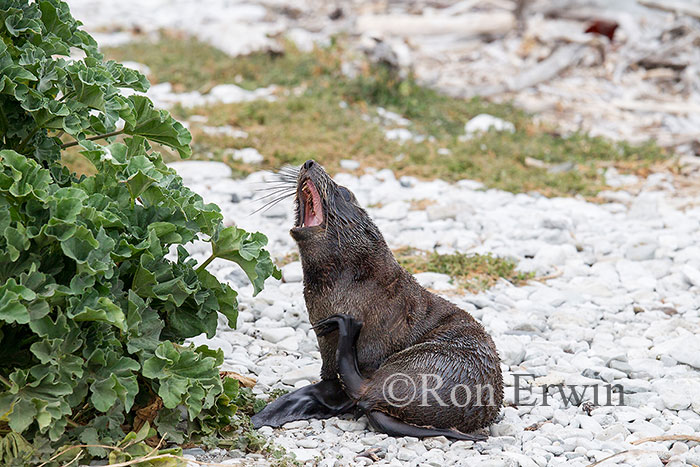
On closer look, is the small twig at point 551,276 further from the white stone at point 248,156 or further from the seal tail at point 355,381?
the white stone at point 248,156

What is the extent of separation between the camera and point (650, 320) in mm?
5902

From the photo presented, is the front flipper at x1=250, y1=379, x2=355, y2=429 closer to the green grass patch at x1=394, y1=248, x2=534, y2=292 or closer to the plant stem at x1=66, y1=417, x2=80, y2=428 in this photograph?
the plant stem at x1=66, y1=417, x2=80, y2=428

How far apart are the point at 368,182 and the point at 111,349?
5643mm

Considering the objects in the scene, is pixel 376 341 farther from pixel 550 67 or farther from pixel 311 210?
pixel 550 67

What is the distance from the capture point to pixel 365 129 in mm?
10188

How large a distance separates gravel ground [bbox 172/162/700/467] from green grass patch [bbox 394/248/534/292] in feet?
0.40

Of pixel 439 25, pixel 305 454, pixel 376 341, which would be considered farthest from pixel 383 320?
pixel 439 25

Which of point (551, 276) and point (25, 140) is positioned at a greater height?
point (25, 140)

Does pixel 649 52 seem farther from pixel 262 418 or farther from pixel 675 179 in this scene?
pixel 262 418

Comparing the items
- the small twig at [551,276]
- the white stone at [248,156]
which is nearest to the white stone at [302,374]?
the small twig at [551,276]

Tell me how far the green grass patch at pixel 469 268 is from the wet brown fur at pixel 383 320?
2041 mm

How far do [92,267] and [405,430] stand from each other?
1.69 metres

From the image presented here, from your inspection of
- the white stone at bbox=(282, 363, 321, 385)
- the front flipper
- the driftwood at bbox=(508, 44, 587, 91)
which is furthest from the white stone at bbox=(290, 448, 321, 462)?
the driftwood at bbox=(508, 44, 587, 91)

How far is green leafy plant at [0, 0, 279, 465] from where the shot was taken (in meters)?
3.11
